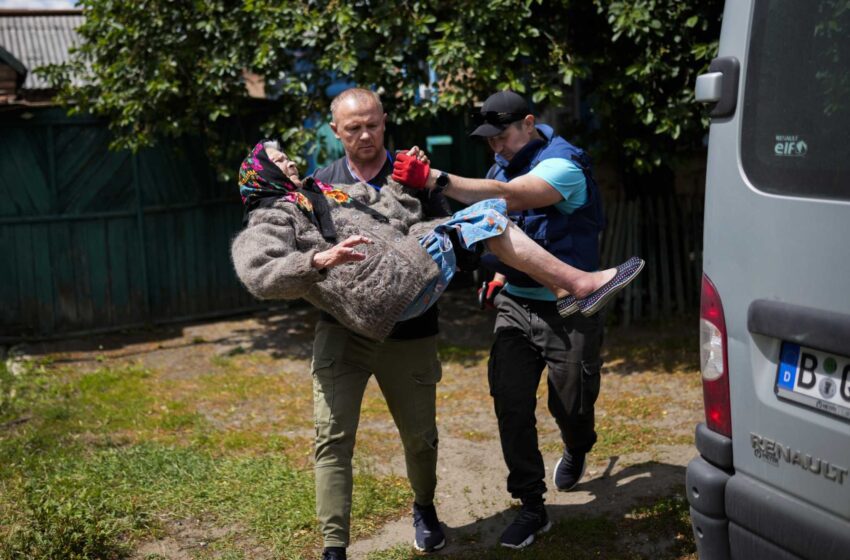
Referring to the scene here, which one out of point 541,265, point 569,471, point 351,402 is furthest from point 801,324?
point 569,471

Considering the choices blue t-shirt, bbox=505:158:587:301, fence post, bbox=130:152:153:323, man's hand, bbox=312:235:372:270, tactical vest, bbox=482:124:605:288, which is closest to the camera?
man's hand, bbox=312:235:372:270

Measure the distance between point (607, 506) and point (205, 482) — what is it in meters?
2.18

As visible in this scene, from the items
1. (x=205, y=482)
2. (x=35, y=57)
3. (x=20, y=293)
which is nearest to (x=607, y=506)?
(x=205, y=482)

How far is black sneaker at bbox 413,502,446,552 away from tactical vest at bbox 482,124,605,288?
113 cm

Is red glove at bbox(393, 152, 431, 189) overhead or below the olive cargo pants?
overhead

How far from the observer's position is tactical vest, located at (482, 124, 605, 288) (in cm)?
425

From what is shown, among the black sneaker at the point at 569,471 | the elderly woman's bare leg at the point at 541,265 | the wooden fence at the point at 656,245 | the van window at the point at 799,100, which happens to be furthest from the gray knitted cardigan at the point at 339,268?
the wooden fence at the point at 656,245

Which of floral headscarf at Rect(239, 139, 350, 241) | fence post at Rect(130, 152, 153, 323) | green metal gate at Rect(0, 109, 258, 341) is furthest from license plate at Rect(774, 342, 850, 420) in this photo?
fence post at Rect(130, 152, 153, 323)

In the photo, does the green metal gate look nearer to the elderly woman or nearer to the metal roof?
the metal roof

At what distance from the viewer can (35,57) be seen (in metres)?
14.5

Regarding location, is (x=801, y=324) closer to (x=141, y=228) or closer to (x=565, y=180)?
(x=565, y=180)

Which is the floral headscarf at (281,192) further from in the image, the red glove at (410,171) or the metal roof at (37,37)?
the metal roof at (37,37)

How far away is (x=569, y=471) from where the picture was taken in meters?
4.99

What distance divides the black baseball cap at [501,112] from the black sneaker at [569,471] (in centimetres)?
174
